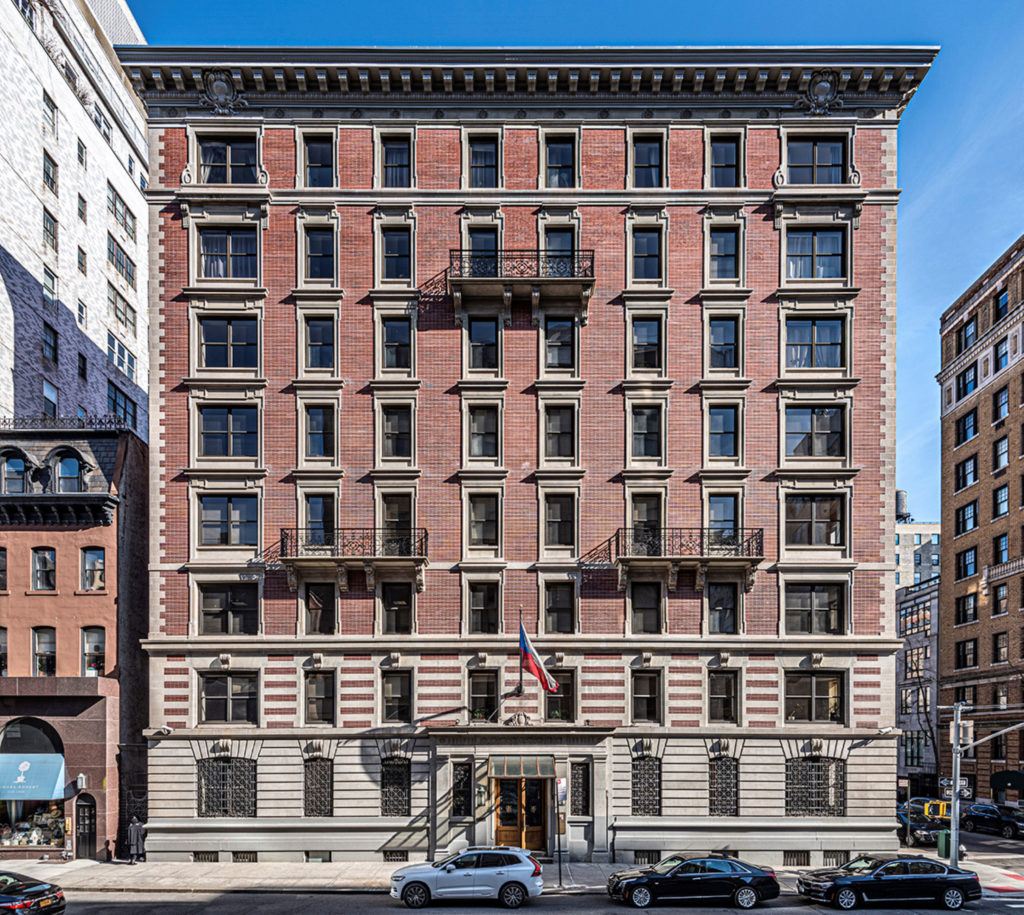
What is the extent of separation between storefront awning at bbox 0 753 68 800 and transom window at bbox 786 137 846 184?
34.4m

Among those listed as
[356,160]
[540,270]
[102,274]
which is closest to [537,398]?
[540,270]

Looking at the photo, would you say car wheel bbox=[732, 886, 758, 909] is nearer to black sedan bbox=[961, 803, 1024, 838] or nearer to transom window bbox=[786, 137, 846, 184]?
transom window bbox=[786, 137, 846, 184]

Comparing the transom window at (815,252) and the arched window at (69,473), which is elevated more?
the transom window at (815,252)

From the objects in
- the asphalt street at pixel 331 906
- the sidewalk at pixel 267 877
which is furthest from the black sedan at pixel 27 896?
the sidewalk at pixel 267 877

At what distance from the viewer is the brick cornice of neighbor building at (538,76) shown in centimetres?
3069

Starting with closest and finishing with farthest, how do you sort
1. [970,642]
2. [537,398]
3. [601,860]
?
[601,860] → [537,398] → [970,642]

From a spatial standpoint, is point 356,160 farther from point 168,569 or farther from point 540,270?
point 168,569

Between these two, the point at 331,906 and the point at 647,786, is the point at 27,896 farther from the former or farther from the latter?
the point at 647,786

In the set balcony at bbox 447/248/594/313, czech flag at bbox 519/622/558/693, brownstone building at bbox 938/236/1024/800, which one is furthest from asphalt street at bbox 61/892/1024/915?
brownstone building at bbox 938/236/1024/800

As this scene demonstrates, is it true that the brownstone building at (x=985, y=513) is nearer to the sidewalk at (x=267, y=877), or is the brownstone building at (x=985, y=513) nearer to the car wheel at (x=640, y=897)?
the sidewalk at (x=267, y=877)

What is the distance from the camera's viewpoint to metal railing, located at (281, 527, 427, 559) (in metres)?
30.2

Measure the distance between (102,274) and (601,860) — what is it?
4275cm

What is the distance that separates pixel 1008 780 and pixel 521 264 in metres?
43.3

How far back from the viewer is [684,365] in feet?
102
